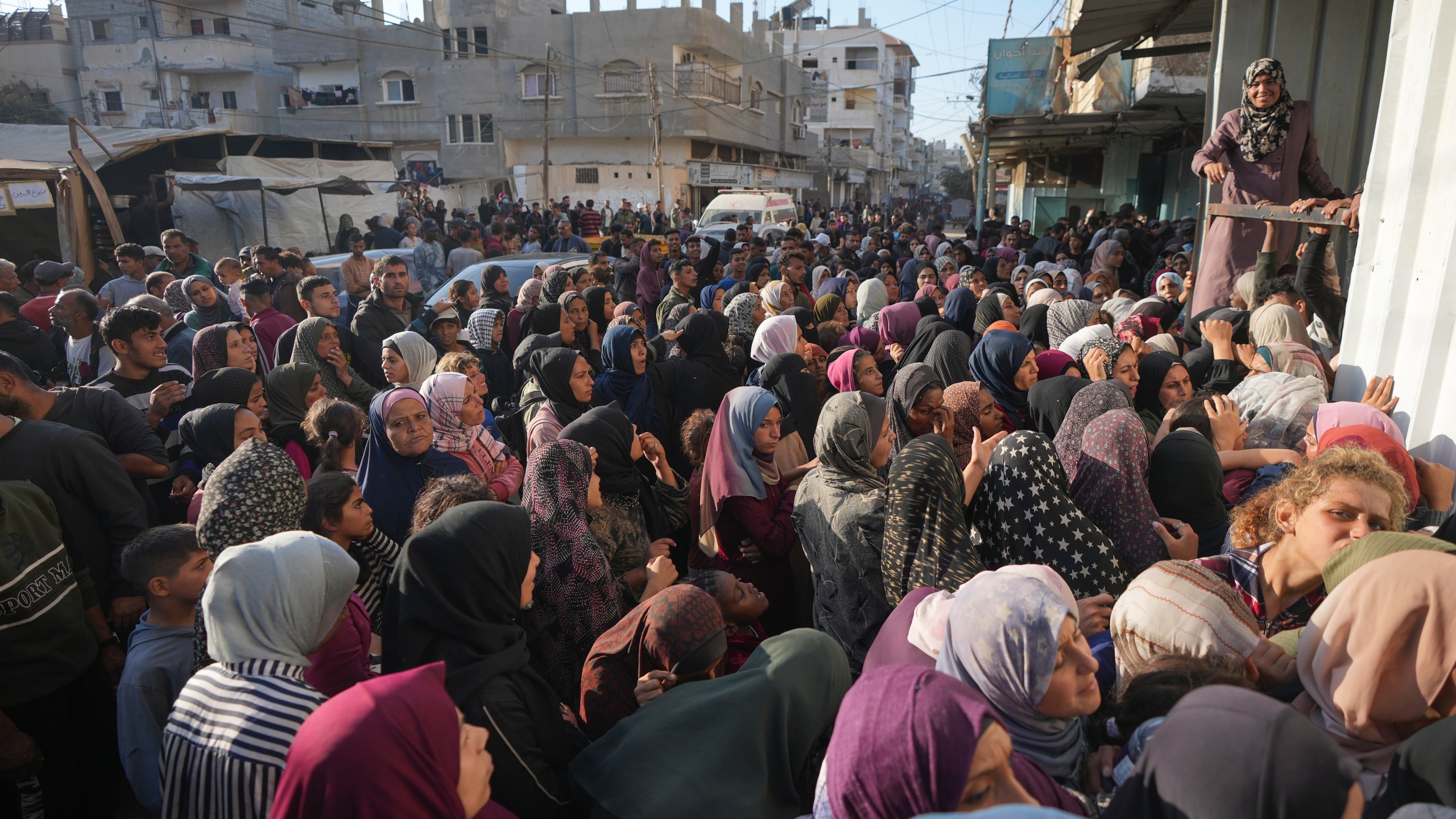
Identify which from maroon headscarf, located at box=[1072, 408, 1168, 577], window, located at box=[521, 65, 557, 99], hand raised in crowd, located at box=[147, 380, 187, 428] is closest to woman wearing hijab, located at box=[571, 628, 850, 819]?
maroon headscarf, located at box=[1072, 408, 1168, 577]

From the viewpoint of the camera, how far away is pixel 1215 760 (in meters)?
1.26

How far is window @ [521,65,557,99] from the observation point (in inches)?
1267

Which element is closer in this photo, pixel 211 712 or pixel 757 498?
pixel 211 712

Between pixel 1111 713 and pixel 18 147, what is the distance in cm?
2222

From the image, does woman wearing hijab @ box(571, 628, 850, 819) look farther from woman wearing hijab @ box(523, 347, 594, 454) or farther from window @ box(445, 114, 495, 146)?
window @ box(445, 114, 495, 146)

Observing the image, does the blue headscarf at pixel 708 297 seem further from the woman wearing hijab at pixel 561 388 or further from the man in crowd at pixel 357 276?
the woman wearing hijab at pixel 561 388

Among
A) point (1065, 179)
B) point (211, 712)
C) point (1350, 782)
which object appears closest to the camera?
point (1350, 782)

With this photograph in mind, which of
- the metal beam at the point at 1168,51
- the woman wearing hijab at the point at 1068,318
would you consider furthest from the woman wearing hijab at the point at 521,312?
the metal beam at the point at 1168,51

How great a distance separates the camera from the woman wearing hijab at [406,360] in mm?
4770

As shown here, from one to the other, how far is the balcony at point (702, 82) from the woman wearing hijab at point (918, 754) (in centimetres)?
3327

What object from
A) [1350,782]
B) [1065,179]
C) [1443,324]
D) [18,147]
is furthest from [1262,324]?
[18,147]

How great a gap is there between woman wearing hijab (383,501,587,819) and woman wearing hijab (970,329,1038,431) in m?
2.73

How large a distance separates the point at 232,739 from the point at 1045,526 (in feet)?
7.40

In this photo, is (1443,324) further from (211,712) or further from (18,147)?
(18,147)
